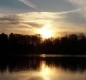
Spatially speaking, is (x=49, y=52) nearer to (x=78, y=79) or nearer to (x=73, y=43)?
(x=73, y=43)

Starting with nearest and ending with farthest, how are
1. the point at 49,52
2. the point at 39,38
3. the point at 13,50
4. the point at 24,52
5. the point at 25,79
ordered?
the point at 25,79 < the point at 13,50 < the point at 24,52 < the point at 49,52 < the point at 39,38

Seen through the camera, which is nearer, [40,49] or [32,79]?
[32,79]

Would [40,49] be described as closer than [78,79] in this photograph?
No

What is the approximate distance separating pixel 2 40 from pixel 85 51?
29.5 m

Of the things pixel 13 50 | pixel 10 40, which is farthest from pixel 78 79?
pixel 10 40

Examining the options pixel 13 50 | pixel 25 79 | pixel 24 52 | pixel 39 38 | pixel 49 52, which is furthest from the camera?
pixel 39 38

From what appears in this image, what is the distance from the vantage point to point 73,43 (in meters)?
112

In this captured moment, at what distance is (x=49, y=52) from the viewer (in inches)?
4503

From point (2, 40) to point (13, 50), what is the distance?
24.1 feet

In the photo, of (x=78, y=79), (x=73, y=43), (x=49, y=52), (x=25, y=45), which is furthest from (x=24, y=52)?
(x=78, y=79)

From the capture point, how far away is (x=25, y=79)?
26.6 m

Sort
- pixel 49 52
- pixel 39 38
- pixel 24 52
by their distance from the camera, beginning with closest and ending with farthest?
pixel 24 52 → pixel 49 52 → pixel 39 38

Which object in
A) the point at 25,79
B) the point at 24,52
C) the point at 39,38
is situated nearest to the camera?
the point at 25,79

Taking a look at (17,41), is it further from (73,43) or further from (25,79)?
(25,79)
